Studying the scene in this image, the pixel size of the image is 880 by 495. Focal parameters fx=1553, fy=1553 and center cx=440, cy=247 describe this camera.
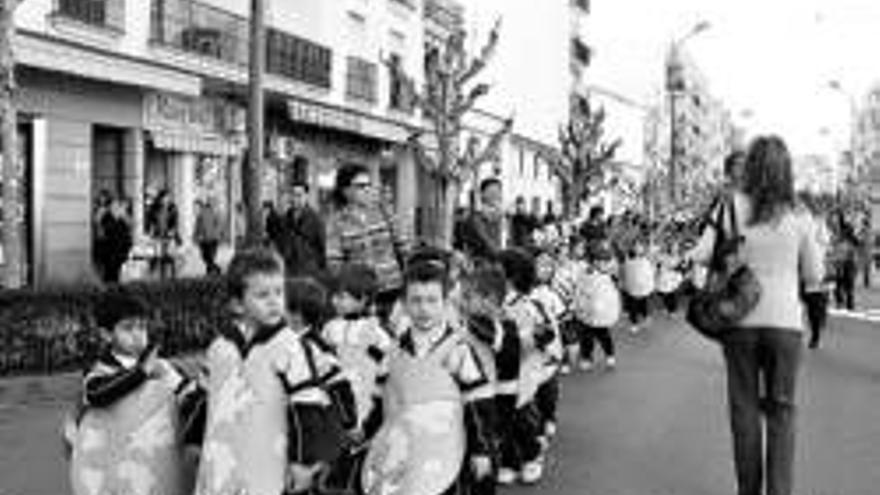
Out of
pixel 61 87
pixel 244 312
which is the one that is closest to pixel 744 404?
pixel 244 312

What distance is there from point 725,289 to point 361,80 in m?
28.7

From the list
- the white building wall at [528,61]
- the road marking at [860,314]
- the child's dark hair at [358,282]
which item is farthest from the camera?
the white building wall at [528,61]

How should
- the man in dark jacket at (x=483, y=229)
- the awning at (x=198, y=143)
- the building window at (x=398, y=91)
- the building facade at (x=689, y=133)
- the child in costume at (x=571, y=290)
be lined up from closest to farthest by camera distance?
the man in dark jacket at (x=483, y=229) → the child in costume at (x=571, y=290) → the awning at (x=198, y=143) → the building window at (x=398, y=91) → the building facade at (x=689, y=133)

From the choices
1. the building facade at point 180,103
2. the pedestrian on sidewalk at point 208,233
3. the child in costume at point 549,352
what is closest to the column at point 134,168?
the building facade at point 180,103

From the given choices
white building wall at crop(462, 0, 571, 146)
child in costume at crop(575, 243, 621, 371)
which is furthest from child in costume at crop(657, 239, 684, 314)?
white building wall at crop(462, 0, 571, 146)

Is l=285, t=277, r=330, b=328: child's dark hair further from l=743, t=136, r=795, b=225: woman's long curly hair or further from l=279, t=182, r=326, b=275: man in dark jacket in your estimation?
l=279, t=182, r=326, b=275: man in dark jacket

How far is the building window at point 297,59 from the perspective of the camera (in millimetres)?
30000

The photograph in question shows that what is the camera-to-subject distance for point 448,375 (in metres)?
6.00

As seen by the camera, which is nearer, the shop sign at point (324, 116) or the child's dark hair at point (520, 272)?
the child's dark hair at point (520, 272)

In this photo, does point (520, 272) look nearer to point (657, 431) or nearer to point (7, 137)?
point (657, 431)

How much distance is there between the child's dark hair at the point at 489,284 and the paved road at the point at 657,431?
1.22 meters

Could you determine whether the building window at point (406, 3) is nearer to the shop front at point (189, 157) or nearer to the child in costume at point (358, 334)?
the shop front at point (189, 157)

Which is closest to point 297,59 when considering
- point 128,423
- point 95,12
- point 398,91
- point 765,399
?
point 398,91

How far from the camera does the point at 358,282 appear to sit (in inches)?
311
